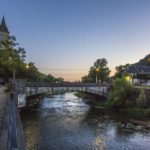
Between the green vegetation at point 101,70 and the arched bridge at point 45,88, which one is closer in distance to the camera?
the arched bridge at point 45,88

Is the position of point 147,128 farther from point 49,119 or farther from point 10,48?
point 10,48

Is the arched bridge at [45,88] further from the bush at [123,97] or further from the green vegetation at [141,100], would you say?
the green vegetation at [141,100]

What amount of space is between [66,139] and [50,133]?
4399mm

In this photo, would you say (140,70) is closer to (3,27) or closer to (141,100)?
(141,100)

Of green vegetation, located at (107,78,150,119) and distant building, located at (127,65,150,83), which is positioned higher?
distant building, located at (127,65,150,83)

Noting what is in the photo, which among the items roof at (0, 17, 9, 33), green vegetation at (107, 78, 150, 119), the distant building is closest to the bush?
green vegetation at (107, 78, 150, 119)

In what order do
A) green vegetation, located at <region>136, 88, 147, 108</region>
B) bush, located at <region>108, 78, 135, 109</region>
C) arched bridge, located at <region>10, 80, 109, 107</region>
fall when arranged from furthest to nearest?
bush, located at <region>108, 78, 135, 109</region> → green vegetation, located at <region>136, 88, 147, 108</region> → arched bridge, located at <region>10, 80, 109, 107</region>

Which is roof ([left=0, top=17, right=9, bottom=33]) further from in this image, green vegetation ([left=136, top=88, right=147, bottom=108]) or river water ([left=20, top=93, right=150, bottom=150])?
river water ([left=20, top=93, right=150, bottom=150])

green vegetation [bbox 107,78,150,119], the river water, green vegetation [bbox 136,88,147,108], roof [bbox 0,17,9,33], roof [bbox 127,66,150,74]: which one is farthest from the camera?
roof [bbox 0,17,9,33]

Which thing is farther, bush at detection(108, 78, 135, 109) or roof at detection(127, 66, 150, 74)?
roof at detection(127, 66, 150, 74)

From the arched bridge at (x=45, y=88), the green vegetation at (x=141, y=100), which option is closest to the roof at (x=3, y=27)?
the arched bridge at (x=45, y=88)

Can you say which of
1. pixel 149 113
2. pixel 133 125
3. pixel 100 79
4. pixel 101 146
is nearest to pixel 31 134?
pixel 101 146

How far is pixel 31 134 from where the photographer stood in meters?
32.2

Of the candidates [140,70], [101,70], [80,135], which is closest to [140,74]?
[140,70]
